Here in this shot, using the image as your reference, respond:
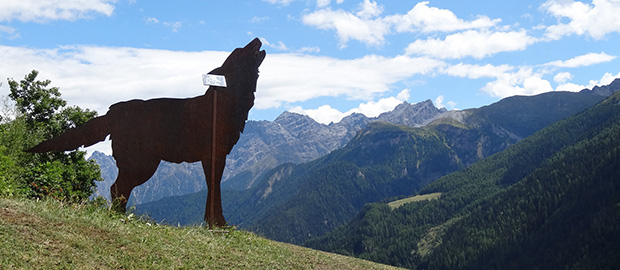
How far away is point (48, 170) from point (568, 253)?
622 feet

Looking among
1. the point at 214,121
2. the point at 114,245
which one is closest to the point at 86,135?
the point at 214,121

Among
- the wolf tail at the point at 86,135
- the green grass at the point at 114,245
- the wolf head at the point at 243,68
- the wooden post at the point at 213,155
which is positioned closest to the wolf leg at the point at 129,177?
the wolf tail at the point at 86,135

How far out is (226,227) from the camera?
63.0 feet

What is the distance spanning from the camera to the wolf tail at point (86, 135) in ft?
64.2

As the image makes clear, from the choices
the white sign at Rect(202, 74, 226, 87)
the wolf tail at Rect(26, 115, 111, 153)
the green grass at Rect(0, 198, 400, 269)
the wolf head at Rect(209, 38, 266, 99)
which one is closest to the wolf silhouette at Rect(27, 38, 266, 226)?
the wolf tail at Rect(26, 115, 111, 153)

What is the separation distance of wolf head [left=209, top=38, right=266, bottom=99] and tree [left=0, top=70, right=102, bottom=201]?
8.41 m

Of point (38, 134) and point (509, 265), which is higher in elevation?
point (38, 134)

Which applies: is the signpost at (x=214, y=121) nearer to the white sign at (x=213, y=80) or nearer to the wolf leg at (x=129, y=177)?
the white sign at (x=213, y=80)

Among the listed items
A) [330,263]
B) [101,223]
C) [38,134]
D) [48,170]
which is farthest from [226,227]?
[38,134]

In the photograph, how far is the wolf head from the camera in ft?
66.5

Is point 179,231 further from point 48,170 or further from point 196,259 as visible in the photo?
point 48,170

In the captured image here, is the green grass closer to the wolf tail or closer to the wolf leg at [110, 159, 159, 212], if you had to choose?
the wolf leg at [110, 159, 159, 212]

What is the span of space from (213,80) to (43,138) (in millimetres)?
14782

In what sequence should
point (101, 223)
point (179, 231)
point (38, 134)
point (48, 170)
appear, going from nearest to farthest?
point (101, 223) < point (179, 231) < point (48, 170) < point (38, 134)
